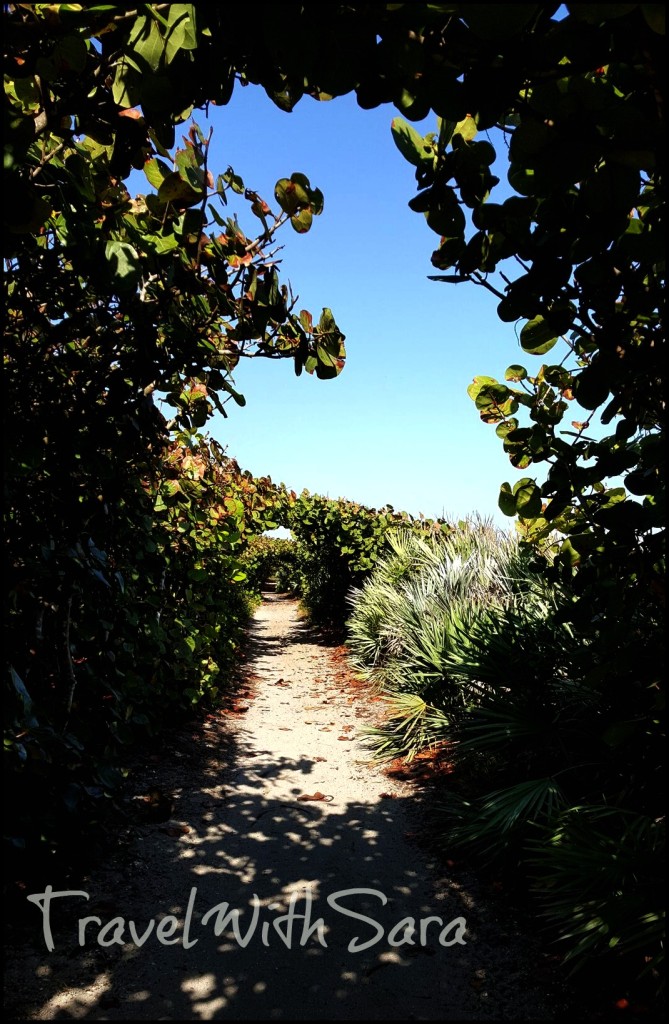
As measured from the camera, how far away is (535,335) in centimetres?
284

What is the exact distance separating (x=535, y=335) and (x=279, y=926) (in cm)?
322

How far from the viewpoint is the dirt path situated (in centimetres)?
270

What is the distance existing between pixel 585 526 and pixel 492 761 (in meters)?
2.50

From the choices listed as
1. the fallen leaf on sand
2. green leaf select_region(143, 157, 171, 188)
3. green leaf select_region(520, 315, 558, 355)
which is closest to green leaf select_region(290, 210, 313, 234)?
green leaf select_region(143, 157, 171, 188)

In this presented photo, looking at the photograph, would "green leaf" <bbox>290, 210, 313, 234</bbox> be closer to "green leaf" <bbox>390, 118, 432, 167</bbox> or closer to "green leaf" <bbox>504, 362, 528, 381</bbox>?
"green leaf" <bbox>390, 118, 432, 167</bbox>

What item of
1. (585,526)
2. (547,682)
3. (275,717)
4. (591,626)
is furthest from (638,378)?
(275,717)

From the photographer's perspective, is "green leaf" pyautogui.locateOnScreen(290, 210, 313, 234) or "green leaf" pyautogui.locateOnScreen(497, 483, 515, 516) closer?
"green leaf" pyautogui.locateOnScreen(290, 210, 313, 234)

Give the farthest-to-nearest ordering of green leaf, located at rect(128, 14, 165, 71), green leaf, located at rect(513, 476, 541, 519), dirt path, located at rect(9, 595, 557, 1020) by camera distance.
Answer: green leaf, located at rect(513, 476, 541, 519) < dirt path, located at rect(9, 595, 557, 1020) < green leaf, located at rect(128, 14, 165, 71)

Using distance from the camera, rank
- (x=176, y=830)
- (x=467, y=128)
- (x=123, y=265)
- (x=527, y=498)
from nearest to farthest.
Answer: (x=123, y=265) → (x=467, y=128) → (x=527, y=498) → (x=176, y=830)

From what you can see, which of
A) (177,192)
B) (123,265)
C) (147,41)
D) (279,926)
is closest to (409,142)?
(177,192)

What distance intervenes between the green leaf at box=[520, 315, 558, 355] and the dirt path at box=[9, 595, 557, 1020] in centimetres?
287

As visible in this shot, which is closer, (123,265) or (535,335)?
(123,265)

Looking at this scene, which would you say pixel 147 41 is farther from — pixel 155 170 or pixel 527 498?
pixel 527 498

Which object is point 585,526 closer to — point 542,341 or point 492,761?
point 542,341
